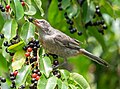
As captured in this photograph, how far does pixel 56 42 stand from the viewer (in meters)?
4.74

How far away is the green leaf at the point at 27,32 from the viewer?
13.4 feet

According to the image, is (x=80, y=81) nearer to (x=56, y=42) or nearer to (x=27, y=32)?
(x=27, y=32)

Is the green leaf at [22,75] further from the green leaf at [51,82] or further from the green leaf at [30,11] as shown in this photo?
the green leaf at [30,11]

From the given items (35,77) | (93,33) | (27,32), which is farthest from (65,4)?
(35,77)

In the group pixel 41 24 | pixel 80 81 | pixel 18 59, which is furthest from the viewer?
pixel 41 24

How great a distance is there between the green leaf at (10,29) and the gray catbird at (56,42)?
45 cm

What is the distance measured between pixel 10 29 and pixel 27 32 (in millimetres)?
142

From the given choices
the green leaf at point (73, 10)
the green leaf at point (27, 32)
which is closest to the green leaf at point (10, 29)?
the green leaf at point (27, 32)

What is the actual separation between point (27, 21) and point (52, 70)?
0.51 meters

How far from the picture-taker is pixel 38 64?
3959 millimetres

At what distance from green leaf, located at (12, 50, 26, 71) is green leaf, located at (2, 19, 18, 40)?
0.21m

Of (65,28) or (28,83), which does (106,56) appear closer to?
(65,28)

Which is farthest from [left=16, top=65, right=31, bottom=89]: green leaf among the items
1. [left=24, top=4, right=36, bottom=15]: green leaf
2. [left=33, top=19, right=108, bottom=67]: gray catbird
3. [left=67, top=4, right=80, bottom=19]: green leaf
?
[left=67, top=4, right=80, bottom=19]: green leaf

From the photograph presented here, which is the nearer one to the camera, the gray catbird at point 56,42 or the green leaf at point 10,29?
the green leaf at point 10,29
